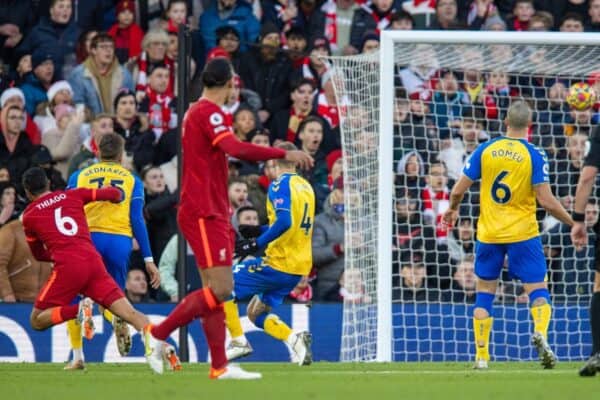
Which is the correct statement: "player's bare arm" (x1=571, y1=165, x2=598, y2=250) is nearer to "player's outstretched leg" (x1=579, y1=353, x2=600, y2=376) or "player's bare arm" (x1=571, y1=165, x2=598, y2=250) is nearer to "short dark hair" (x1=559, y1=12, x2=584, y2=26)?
"player's outstretched leg" (x1=579, y1=353, x2=600, y2=376)

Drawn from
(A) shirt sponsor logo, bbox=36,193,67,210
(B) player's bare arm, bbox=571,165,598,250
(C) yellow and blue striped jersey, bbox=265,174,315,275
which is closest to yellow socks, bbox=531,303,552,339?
(B) player's bare arm, bbox=571,165,598,250

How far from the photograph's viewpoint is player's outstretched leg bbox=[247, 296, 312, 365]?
41.9ft

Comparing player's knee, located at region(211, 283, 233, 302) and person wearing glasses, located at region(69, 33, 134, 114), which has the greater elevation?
person wearing glasses, located at region(69, 33, 134, 114)

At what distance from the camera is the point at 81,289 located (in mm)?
11906

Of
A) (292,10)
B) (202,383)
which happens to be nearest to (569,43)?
(292,10)

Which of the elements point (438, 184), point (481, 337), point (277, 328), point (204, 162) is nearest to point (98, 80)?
point (438, 184)

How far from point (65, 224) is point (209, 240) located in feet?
7.99

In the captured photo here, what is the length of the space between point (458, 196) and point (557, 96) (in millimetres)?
5213

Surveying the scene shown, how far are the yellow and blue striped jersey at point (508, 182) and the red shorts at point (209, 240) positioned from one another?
327 cm

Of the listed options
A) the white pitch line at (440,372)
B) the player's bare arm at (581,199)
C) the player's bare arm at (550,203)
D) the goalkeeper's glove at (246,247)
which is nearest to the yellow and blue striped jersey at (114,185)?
the goalkeeper's glove at (246,247)

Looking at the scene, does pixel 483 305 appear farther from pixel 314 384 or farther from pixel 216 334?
pixel 216 334

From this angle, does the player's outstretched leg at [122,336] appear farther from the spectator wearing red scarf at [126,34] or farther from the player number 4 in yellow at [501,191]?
the spectator wearing red scarf at [126,34]

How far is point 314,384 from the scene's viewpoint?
977 cm

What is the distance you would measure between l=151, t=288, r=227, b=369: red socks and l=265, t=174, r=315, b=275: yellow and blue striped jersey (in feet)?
10.8
